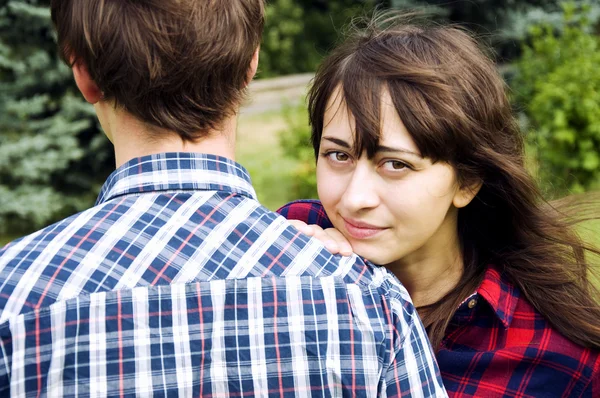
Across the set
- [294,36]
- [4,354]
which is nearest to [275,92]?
[294,36]

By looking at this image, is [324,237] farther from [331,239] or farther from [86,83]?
[86,83]

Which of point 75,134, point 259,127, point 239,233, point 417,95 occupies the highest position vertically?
point 417,95

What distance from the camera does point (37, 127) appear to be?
7066mm

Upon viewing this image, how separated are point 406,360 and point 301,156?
5320mm

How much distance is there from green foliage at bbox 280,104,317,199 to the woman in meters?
4.15

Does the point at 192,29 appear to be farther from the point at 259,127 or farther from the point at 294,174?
the point at 259,127

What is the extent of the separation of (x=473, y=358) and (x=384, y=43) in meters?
0.93

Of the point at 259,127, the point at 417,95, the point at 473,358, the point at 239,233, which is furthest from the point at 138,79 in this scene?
the point at 259,127

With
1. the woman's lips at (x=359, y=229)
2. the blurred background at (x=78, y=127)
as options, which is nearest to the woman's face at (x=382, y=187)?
the woman's lips at (x=359, y=229)

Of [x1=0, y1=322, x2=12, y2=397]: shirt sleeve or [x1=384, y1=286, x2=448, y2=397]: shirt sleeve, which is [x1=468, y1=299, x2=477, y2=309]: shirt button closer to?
[x1=384, y1=286, x2=448, y2=397]: shirt sleeve

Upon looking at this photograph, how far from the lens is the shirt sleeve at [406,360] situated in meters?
1.68

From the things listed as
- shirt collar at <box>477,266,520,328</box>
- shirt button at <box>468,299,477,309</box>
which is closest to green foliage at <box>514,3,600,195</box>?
shirt collar at <box>477,266,520,328</box>

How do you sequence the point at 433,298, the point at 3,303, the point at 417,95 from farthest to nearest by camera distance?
the point at 433,298 < the point at 417,95 < the point at 3,303

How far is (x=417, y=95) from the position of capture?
6.45 feet
